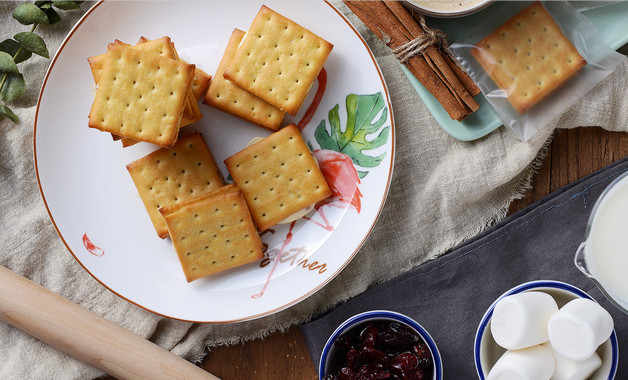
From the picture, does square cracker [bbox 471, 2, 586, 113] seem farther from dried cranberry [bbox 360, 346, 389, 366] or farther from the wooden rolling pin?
the wooden rolling pin

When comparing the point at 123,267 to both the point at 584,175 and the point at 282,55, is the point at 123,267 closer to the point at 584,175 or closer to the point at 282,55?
the point at 282,55

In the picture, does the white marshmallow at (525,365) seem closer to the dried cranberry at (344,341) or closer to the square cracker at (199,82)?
the dried cranberry at (344,341)

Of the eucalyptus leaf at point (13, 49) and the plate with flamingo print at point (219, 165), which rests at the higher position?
the eucalyptus leaf at point (13, 49)

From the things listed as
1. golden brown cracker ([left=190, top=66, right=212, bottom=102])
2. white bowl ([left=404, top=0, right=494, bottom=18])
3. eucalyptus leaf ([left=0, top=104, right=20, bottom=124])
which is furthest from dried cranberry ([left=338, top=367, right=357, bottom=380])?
eucalyptus leaf ([left=0, top=104, right=20, bottom=124])

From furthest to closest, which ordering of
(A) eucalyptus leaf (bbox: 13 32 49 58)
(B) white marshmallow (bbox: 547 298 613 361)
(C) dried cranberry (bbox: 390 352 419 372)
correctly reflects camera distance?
(A) eucalyptus leaf (bbox: 13 32 49 58), (C) dried cranberry (bbox: 390 352 419 372), (B) white marshmallow (bbox: 547 298 613 361)

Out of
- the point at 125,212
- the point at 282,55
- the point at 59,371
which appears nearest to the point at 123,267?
the point at 125,212

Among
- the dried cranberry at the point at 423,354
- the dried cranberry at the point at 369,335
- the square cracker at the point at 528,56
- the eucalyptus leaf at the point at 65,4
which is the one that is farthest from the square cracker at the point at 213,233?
the square cracker at the point at 528,56

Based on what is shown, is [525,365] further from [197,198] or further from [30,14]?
[30,14]

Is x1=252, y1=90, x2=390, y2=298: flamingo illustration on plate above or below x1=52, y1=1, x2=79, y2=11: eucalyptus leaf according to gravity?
below
